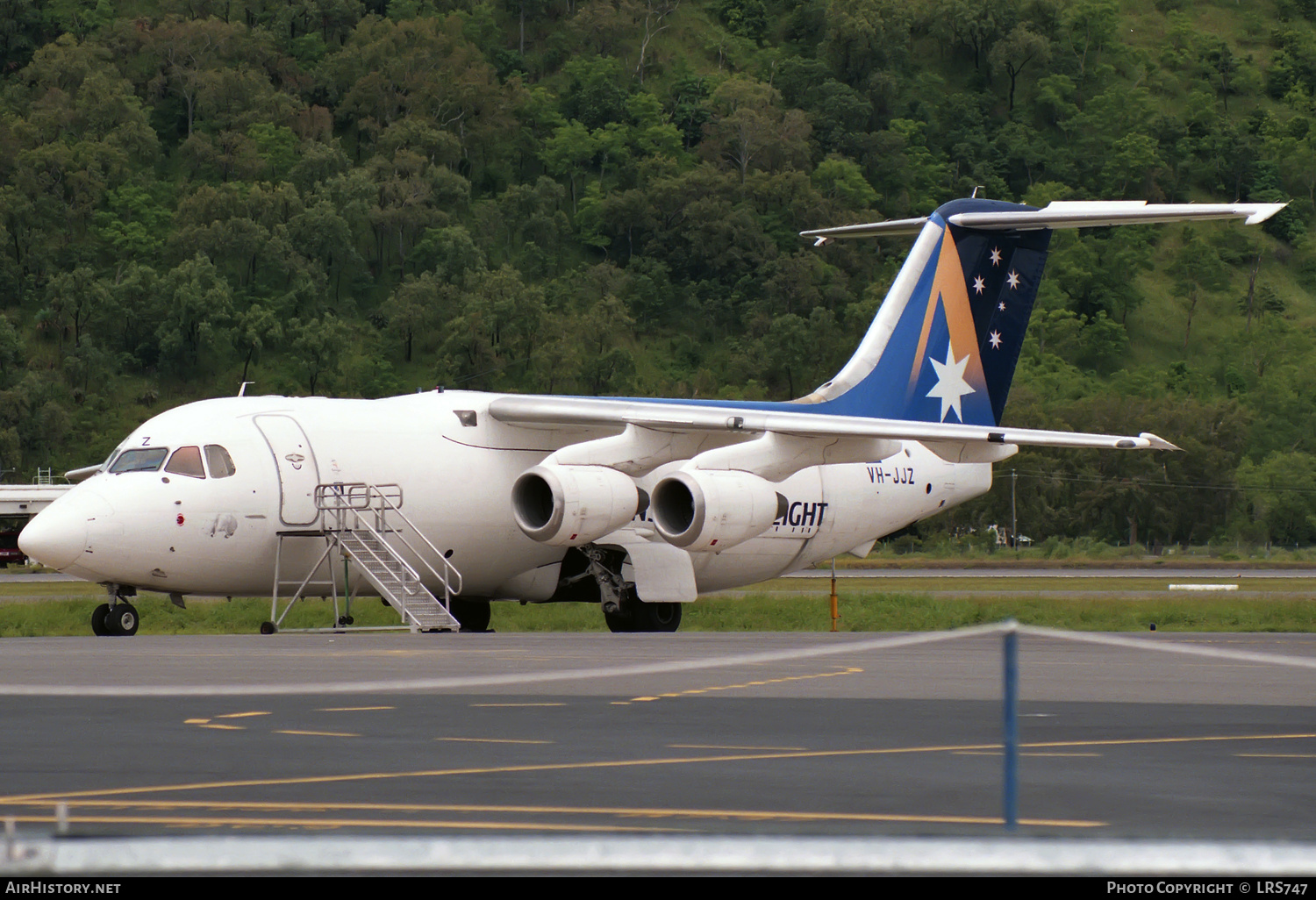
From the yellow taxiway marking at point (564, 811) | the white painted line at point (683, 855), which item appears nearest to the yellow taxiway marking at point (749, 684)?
the yellow taxiway marking at point (564, 811)

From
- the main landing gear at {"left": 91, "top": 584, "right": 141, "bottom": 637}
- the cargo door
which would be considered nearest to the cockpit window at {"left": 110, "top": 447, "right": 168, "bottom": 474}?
the cargo door

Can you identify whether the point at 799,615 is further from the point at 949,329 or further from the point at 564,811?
the point at 564,811

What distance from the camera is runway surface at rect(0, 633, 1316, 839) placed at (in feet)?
26.4

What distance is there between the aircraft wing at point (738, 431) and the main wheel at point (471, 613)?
3.14 metres

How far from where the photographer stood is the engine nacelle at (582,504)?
24.3 metres

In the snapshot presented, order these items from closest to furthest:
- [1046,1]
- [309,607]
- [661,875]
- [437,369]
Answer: [661,875], [309,607], [437,369], [1046,1]

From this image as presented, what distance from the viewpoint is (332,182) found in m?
125

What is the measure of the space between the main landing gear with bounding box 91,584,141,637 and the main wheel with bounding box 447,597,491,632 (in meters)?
5.88

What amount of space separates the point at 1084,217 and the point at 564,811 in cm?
2093

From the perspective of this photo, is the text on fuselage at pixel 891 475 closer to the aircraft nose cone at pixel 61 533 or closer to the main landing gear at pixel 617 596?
the main landing gear at pixel 617 596

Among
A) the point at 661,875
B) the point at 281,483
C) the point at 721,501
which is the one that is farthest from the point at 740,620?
the point at 661,875

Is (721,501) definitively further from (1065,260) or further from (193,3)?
Answer: (193,3)

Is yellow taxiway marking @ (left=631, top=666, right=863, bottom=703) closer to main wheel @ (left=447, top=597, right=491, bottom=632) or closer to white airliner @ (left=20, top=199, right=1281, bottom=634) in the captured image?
white airliner @ (left=20, top=199, right=1281, bottom=634)

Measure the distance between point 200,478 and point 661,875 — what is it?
18300 millimetres
